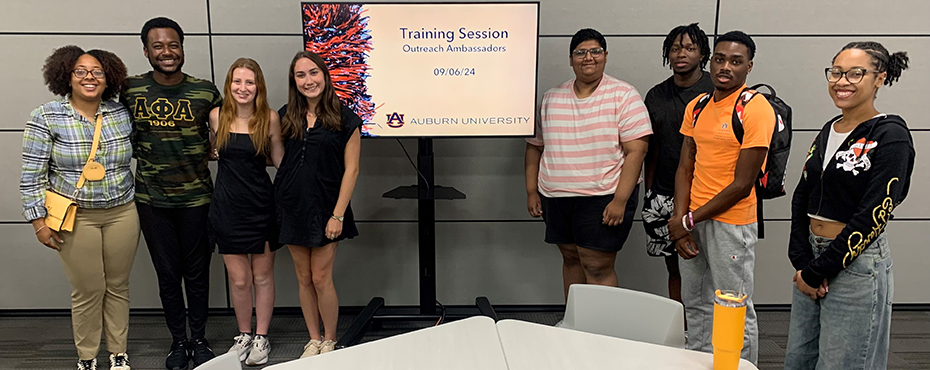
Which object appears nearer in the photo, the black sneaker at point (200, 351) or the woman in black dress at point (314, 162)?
the woman in black dress at point (314, 162)

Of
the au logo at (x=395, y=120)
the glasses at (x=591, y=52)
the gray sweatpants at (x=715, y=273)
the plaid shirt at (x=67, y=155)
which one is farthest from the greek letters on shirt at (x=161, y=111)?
the gray sweatpants at (x=715, y=273)

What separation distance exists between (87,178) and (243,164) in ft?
2.33

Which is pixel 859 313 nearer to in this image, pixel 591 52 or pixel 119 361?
pixel 591 52

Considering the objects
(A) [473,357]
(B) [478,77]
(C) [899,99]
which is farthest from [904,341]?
(A) [473,357]

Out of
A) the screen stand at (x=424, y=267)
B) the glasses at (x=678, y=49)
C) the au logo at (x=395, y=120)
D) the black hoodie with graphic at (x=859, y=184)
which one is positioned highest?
the glasses at (x=678, y=49)

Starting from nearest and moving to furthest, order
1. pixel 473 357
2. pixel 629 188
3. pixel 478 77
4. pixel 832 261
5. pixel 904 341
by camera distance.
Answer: pixel 473 357, pixel 832 261, pixel 629 188, pixel 478 77, pixel 904 341

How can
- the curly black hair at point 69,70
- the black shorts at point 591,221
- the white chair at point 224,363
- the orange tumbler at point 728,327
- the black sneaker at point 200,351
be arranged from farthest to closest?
the black sneaker at point 200,351 < the black shorts at point 591,221 < the curly black hair at point 69,70 < the white chair at point 224,363 < the orange tumbler at point 728,327

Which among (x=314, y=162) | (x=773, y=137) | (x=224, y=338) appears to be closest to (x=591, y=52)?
(x=773, y=137)

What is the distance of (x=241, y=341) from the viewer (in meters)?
3.21

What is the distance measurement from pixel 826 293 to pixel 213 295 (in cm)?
349

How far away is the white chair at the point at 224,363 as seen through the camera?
4.90ft

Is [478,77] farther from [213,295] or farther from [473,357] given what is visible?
[213,295]

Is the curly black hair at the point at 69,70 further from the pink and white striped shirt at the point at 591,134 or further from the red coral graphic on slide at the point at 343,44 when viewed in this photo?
the pink and white striped shirt at the point at 591,134

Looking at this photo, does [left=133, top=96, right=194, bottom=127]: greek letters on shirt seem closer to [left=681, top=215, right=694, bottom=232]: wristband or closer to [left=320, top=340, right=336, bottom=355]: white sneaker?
[left=320, top=340, right=336, bottom=355]: white sneaker
